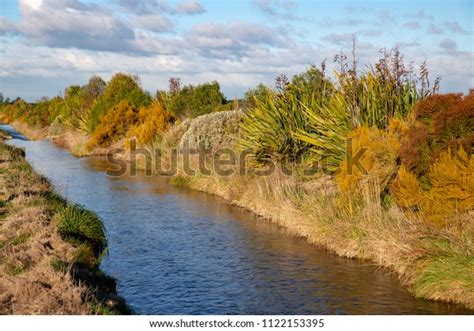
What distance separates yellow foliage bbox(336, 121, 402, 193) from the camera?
51.1 ft

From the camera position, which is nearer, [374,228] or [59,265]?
[59,265]

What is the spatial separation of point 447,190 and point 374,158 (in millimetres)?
3122

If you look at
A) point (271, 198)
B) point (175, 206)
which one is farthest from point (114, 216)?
point (271, 198)

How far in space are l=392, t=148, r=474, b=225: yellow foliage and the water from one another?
1569 mm

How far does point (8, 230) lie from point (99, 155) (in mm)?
30305

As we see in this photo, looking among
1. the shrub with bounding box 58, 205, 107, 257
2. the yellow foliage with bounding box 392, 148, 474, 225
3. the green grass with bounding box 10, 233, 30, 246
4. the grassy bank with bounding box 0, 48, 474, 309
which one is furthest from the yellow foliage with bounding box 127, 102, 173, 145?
the yellow foliage with bounding box 392, 148, 474, 225

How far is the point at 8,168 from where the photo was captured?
75.7 feet

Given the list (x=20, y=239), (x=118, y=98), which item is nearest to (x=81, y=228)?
(x=20, y=239)

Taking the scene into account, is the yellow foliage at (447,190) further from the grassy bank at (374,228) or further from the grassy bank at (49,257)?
the grassy bank at (49,257)

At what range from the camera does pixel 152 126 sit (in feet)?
121

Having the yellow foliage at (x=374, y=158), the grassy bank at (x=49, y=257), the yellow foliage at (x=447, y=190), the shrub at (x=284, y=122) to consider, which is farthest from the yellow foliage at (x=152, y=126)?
the yellow foliage at (x=447, y=190)

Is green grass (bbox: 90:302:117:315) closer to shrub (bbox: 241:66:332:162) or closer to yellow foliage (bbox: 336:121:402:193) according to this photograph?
yellow foliage (bbox: 336:121:402:193)

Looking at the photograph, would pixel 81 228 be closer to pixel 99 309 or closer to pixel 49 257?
pixel 49 257

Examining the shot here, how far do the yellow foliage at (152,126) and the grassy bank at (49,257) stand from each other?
59.0 feet
